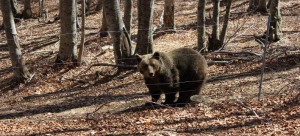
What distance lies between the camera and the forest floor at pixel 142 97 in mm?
8001

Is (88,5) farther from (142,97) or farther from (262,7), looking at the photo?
(142,97)

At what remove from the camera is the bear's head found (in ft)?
29.2

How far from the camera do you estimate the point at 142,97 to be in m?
10.9

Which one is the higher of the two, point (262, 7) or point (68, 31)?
point (68, 31)

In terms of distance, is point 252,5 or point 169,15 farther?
point 252,5

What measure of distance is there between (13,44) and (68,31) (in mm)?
1984

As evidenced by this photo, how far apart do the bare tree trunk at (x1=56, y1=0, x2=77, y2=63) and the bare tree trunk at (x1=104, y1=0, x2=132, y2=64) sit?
1819 mm

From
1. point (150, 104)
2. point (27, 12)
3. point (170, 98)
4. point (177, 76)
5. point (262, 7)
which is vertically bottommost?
point (150, 104)

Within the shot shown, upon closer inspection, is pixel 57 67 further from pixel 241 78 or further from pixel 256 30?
pixel 256 30

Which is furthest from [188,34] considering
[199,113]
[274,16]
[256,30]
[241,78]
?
[199,113]

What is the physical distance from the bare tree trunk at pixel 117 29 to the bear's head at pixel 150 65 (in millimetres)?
4247

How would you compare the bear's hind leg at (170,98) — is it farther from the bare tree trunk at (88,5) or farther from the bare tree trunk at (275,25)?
the bare tree trunk at (88,5)

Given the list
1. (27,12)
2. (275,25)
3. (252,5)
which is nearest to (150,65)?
(275,25)

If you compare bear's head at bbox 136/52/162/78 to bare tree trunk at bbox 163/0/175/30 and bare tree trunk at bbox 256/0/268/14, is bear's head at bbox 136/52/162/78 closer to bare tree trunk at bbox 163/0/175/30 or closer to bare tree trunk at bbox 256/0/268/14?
bare tree trunk at bbox 163/0/175/30
